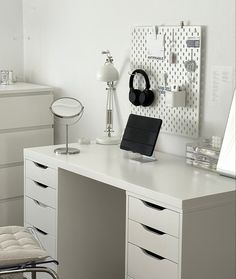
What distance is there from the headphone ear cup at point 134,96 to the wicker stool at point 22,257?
1.05m

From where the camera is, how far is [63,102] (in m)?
3.42

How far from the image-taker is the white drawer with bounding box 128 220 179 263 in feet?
8.38

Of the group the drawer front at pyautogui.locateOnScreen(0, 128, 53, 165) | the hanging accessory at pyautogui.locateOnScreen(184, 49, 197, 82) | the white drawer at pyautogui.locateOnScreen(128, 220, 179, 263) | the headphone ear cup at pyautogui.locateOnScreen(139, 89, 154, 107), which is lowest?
the white drawer at pyautogui.locateOnScreen(128, 220, 179, 263)

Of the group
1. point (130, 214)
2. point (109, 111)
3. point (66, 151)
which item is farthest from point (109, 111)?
point (130, 214)

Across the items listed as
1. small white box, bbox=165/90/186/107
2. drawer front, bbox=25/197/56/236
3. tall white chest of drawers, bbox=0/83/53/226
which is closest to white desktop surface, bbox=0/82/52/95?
tall white chest of drawers, bbox=0/83/53/226

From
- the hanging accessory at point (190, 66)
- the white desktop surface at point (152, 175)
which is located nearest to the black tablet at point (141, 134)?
the white desktop surface at point (152, 175)

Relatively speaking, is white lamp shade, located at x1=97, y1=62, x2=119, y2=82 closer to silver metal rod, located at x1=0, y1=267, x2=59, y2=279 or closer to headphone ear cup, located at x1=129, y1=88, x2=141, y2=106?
headphone ear cup, located at x1=129, y1=88, x2=141, y2=106

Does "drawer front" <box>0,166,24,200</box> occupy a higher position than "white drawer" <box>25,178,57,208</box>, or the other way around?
"white drawer" <box>25,178,57,208</box>

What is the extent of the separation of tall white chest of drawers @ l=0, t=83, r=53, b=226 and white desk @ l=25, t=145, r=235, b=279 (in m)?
0.57

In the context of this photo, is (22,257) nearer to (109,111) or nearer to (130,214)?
(130,214)

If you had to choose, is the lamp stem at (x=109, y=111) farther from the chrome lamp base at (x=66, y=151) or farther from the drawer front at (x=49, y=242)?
the drawer front at (x=49, y=242)

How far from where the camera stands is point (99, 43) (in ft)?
12.5

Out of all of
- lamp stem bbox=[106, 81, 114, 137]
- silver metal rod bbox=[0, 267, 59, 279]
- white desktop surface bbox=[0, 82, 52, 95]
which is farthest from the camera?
white desktop surface bbox=[0, 82, 52, 95]

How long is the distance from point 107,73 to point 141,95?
244 mm
